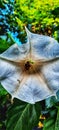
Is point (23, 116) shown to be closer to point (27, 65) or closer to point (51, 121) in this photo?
point (51, 121)

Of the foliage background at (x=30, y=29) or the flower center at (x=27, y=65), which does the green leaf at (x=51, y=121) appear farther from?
Answer: the flower center at (x=27, y=65)

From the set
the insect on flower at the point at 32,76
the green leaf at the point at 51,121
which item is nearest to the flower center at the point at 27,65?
the insect on flower at the point at 32,76

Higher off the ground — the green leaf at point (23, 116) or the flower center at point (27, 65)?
the flower center at point (27, 65)

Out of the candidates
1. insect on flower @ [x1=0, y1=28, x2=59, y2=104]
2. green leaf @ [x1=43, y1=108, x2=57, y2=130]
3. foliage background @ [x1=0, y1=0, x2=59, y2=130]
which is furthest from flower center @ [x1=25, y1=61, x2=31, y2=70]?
green leaf @ [x1=43, y1=108, x2=57, y2=130]

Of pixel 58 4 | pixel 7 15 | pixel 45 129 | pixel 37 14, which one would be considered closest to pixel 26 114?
pixel 45 129

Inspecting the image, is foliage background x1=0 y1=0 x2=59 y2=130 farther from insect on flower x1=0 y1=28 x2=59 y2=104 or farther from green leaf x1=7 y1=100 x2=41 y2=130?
insect on flower x1=0 y1=28 x2=59 y2=104

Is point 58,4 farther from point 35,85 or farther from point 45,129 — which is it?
point 35,85

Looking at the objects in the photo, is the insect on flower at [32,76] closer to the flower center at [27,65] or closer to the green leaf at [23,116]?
the flower center at [27,65]

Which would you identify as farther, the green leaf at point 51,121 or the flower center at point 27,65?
the green leaf at point 51,121
